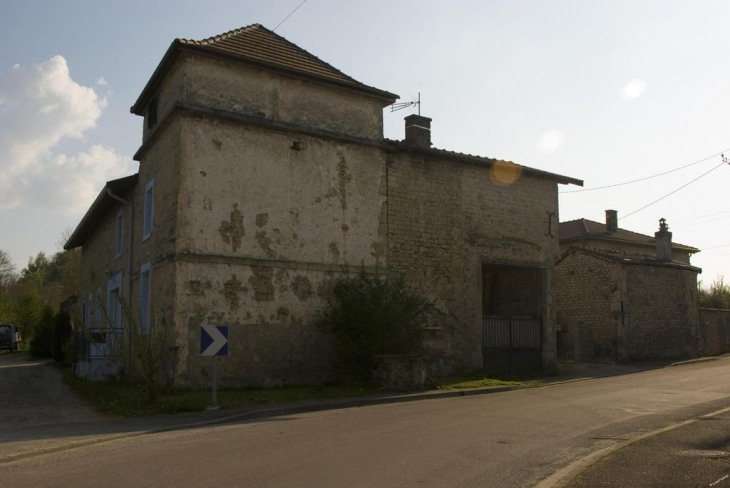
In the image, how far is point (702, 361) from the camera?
2858 centimetres

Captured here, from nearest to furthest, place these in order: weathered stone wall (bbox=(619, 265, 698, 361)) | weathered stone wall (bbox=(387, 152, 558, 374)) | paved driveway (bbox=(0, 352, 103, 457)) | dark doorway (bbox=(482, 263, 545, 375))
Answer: paved driveway (bbox=(0, 352, 103, 457)), weathered stone wall (bbox=(387, 152, 558, 374)), dark doorway (bbox=(482, 263, 545, 375)), weathered stone wall (bbox=(619, 265, 698, 361))

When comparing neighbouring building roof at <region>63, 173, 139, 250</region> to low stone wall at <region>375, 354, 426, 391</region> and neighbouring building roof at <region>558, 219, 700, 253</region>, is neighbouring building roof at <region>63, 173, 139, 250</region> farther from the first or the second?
neighbouring building roof at <region>558, 219, 700, 253</region>

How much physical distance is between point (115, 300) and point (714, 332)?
2686 cm

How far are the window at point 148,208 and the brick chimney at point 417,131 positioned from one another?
7.87 meters

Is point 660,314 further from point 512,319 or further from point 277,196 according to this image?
point 277,196

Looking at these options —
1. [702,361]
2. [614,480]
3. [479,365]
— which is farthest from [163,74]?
[702,361]

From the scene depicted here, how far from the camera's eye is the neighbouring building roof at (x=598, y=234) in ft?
148

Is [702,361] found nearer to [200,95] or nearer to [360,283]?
[360,283]

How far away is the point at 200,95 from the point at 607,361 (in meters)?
18.9

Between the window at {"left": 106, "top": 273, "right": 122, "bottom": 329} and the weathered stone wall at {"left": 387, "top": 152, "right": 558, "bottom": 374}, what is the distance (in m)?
9.21

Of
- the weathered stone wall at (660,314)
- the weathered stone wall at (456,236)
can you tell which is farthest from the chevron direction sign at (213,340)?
the weathered stone wall at (660,314)

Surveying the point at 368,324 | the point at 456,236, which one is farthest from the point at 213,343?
the point at 456,236

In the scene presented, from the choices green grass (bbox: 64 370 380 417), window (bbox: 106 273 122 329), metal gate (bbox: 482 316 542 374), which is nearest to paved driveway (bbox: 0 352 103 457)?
green grass (bbox: 64 370 380 417)

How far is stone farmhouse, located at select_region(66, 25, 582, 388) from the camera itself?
1666 centimetres
